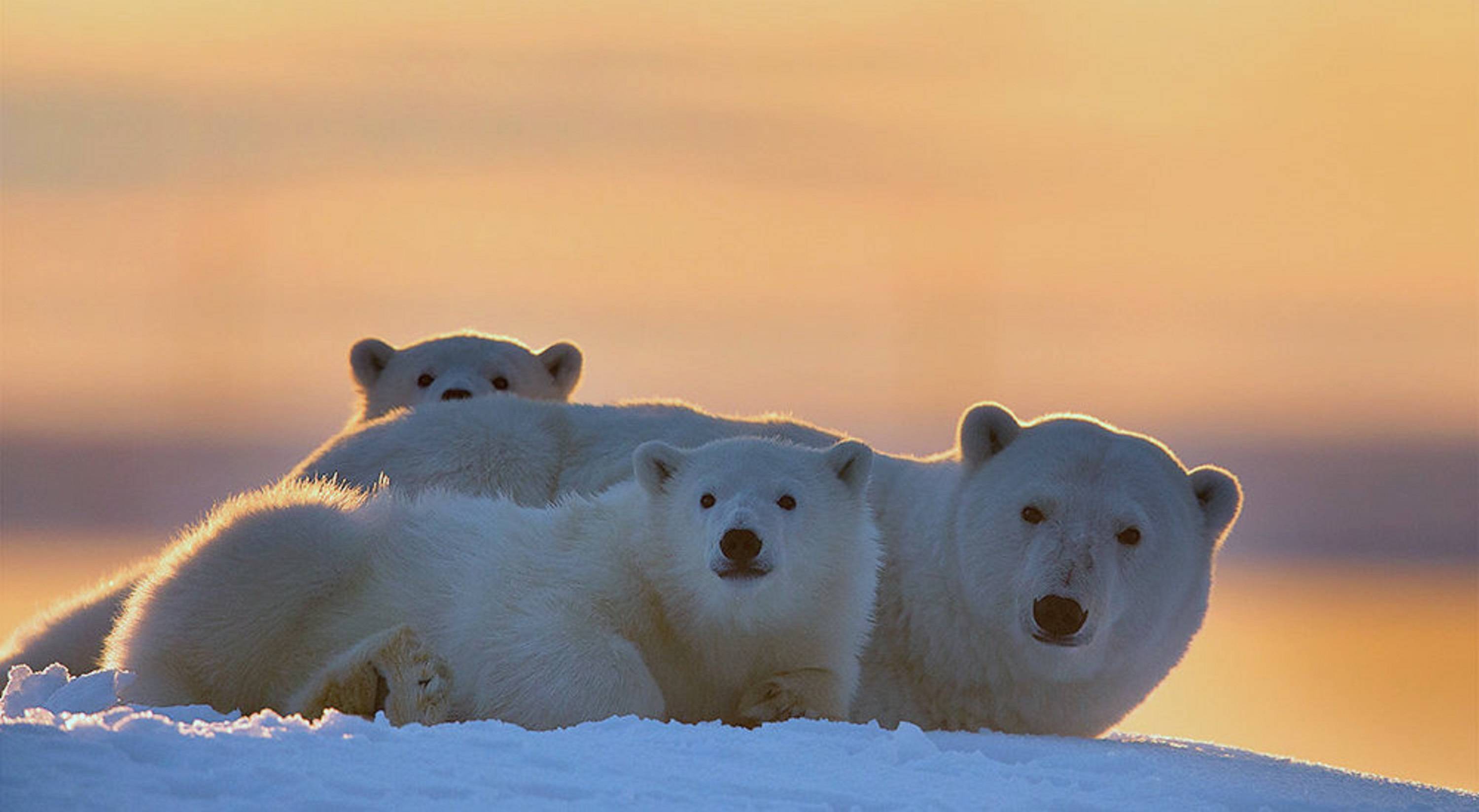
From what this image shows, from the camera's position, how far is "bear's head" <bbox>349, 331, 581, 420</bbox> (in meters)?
11.2

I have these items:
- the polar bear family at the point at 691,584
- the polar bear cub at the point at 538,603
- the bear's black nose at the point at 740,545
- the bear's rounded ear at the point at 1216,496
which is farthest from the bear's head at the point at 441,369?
the bear's black nose at the point at 740,545

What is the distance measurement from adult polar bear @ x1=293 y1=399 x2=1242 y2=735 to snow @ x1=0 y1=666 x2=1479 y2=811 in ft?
4.07

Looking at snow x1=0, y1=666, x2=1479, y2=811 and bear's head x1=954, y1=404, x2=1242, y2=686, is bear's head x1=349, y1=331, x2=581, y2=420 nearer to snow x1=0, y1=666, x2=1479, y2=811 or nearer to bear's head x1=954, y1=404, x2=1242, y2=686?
bear's head x1=954, y1=404, x2=1242, y2=686

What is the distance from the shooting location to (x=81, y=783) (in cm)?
388

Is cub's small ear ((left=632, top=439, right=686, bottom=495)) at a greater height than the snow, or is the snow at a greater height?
cub's small ear ((left=632, top=439, right=686, bottom=495))

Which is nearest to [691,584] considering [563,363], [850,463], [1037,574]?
[850,463]

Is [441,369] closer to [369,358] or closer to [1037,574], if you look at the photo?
[369,358]

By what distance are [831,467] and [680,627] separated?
93 cm

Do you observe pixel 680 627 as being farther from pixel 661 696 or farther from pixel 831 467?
pixel 831 467

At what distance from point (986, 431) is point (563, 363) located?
15.9 feet

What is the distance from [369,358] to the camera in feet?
37.7

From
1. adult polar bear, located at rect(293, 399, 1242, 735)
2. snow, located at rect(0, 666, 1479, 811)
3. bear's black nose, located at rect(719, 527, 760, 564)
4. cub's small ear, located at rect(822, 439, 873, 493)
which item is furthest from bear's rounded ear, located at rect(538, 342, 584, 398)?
snow, located at rect(0, 666, 1479, 811)

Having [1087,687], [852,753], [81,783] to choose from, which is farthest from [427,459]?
[81,783]

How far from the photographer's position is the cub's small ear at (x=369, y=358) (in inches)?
450
